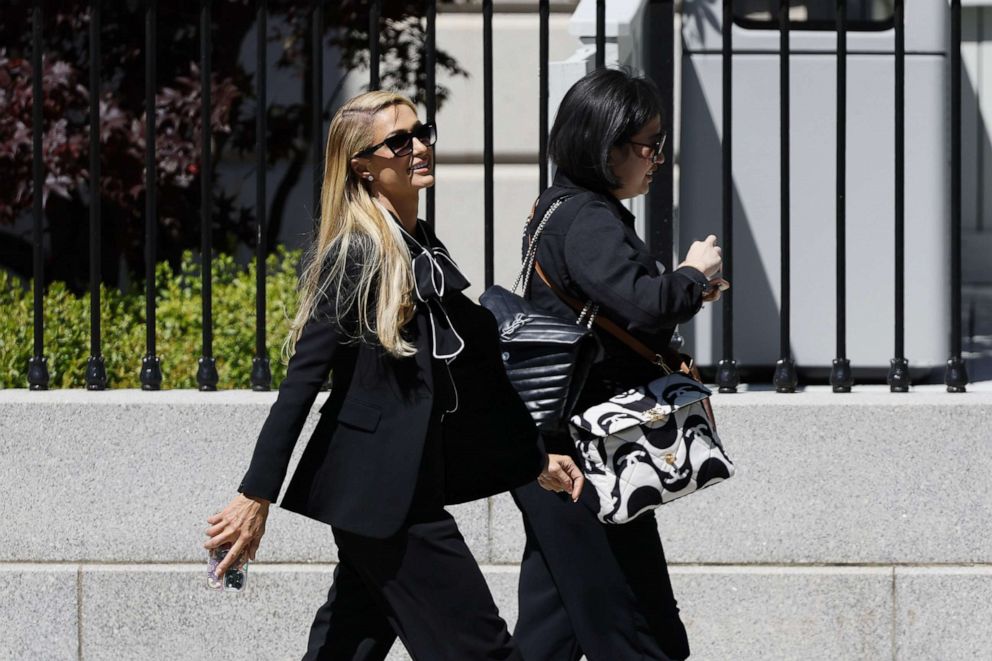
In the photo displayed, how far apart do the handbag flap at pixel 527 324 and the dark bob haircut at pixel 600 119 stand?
0.98 feet

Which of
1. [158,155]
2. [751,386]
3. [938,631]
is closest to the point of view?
[938,631]

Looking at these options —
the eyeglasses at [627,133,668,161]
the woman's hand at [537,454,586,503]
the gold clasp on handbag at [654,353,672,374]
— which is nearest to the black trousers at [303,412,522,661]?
the woman's hand at [537,454,586,503]

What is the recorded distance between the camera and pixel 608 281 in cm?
343

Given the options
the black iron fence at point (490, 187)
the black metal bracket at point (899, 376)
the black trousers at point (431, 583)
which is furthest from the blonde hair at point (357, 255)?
the black metal bracket at point (899, 376)

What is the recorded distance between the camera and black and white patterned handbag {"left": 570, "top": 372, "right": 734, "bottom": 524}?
11.5 ft

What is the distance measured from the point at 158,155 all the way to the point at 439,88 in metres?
1.53

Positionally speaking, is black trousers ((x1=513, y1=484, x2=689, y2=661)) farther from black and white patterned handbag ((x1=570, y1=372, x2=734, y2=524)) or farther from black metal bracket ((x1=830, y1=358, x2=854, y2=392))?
black metal bracket ((x1=830, y1=358, x2=854, y2=392))

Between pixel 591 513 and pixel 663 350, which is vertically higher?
pixel 663 350

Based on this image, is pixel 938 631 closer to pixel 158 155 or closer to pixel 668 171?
pixel 668 171

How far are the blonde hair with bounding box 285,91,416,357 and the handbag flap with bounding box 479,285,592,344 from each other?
1.10 ft

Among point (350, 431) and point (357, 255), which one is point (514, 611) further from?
point (357, 255)

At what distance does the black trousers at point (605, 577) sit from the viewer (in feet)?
12.0

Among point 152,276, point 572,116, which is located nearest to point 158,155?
point 152,276

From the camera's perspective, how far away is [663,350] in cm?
364
